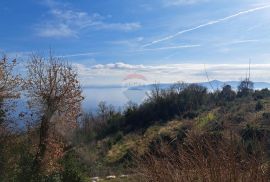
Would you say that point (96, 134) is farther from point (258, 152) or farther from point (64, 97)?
point (258, 152)

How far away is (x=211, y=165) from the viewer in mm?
4102

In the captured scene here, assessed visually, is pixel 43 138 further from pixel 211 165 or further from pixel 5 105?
pixel 211 165

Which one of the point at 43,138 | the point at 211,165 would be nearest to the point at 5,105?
the point at 43,138

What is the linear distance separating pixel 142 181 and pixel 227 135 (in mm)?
1062

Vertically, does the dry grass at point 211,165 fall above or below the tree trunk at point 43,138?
above

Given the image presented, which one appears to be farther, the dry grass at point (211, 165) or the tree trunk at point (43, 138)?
the tree trunk at point (43, 138)

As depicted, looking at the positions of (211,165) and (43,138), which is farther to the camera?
(43,138)

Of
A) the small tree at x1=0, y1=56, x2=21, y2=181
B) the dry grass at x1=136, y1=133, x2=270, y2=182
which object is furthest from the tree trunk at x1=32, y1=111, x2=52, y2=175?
the dry grass at x1=136, y1=133, x2=270, y2=182

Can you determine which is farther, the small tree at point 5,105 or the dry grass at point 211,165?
the small tree at point 5,105

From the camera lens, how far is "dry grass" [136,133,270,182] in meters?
3.97

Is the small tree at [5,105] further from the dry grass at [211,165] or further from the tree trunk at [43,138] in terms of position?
the dry grass at [211,165]

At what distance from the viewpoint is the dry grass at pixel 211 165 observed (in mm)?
3969

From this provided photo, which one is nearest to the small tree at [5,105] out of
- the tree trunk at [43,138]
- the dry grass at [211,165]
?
the tree trunk at [43,138]

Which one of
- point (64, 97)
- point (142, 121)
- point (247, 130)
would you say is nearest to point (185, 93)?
point (142, 121)
